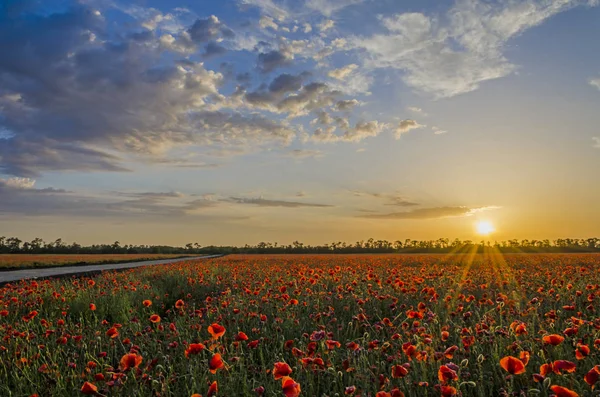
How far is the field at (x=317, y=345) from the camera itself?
135 inches

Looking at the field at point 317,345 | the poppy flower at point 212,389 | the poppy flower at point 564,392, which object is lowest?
the field at point 317,345

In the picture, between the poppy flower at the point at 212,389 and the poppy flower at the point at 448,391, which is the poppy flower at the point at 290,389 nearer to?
the poppy flower at the point at 212,389

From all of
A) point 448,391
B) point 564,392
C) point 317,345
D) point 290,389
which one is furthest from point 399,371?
point 317,345

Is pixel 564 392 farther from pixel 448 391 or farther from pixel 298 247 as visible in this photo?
pixel 298 247

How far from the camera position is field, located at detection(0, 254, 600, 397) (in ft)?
11.3

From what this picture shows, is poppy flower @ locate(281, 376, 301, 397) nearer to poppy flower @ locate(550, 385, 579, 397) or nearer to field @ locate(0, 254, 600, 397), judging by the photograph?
field @ locate(0, 254, 600, 397)

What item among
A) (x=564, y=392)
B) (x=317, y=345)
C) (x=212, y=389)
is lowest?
(x=317, y=345)

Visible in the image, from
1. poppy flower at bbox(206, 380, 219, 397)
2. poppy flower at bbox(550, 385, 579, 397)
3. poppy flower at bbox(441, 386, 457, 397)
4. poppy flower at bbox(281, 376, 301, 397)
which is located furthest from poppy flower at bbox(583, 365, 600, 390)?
poppy flower at bbox(206, 380, 219, 397)

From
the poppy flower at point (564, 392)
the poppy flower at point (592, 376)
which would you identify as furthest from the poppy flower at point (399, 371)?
the poppy flower at point (592, 376)

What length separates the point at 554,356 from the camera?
171 inches

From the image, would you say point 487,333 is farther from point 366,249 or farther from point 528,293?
point 366,249

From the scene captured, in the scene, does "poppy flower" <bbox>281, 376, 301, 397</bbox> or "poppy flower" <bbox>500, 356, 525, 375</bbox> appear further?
"poppy flower" <bbox>500, 356, 525, 375</bbox>

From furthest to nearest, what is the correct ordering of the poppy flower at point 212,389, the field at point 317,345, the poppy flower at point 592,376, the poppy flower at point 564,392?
the field at point 317,345 < the poppy flower at point 212,389 < the poppy flower at point 592,376 < the poppy flower at point 564,392

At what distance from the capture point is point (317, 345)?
4.44 meters
